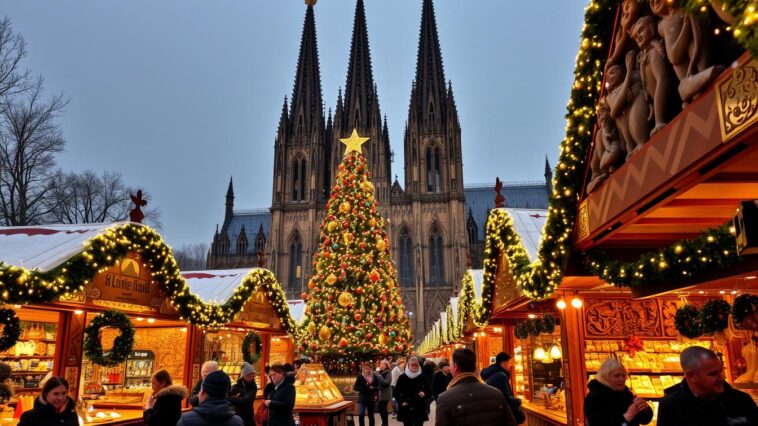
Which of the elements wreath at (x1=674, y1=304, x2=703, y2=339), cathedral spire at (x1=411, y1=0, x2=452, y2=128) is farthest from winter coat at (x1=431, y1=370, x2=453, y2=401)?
cathedral spire at (x1=411, y1=0, x2=452, y2=128)

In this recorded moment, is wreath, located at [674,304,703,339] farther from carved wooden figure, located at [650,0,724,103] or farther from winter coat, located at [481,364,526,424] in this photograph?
carved wooden figure, located at [650,0,724,103]

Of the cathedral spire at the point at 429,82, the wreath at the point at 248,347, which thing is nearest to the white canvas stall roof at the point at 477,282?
the wreath at the point at 248,347

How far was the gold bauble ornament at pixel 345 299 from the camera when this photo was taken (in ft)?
42.4

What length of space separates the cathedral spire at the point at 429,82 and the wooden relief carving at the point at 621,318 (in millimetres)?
45372

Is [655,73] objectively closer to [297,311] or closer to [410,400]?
[410,400]

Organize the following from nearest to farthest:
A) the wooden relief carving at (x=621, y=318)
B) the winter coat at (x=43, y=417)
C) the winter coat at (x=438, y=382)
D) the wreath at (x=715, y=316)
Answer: the winter coat at (x=43, y=417)
the wreath at (x=715, y=316)
the wooden relief carving at (x=621, y=318)
the winter coat at (x=438, y=382)

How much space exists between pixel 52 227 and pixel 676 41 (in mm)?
8035

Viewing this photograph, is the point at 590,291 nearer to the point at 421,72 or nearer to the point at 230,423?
the point at 230,423

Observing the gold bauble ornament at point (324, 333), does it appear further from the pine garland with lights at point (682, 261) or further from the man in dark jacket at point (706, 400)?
the man in dark jacket at point (706, 400)

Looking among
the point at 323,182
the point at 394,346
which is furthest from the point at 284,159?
the point at 394,346

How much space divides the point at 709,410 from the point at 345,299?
1067 cm

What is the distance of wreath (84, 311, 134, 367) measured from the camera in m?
6.76

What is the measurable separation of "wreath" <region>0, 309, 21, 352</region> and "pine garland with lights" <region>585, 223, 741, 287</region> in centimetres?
606

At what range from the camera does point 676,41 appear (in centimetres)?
327
